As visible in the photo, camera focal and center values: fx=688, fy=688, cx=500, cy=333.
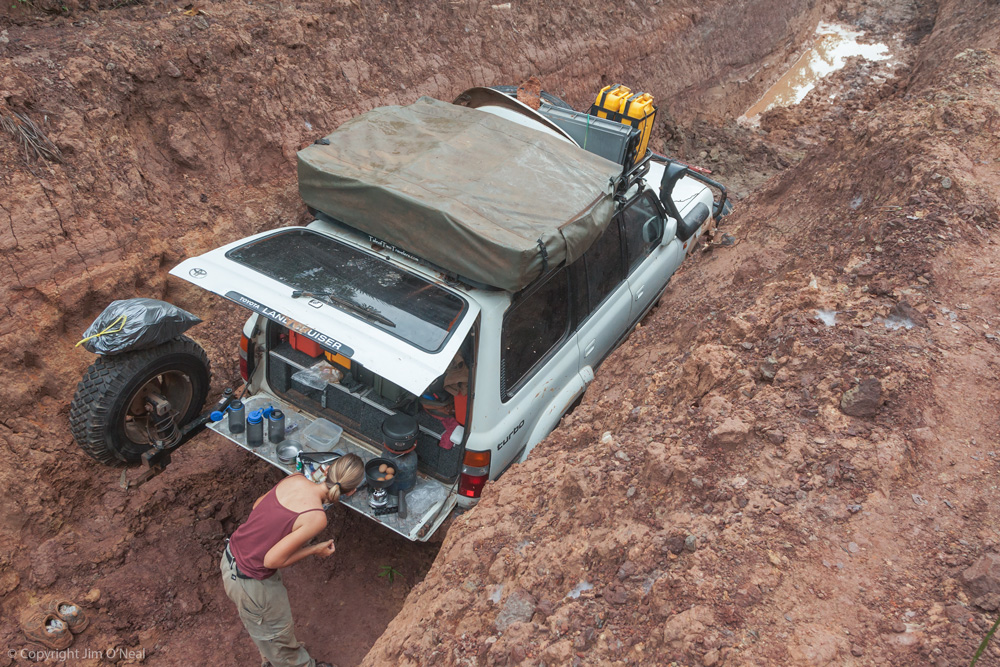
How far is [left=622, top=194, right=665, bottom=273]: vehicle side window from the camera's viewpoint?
5.17 metres

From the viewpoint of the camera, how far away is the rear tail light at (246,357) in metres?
4.40

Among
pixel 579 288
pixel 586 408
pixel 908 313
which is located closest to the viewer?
pixel 908 313

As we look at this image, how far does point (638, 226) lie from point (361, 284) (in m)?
2.39

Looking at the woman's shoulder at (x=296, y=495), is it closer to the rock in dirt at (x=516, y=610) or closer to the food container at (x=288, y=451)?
the food container at (x=288, y=451)

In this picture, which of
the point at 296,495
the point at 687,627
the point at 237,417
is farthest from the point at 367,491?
the point at 687,627

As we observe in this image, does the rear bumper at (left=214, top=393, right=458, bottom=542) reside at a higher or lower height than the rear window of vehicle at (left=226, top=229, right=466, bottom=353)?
lower

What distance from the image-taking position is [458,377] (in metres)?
3.93

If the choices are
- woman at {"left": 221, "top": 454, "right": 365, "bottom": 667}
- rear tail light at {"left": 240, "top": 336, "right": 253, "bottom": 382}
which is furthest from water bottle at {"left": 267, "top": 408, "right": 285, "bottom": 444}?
woman at {"left": 221, "top": 454, "right": 365, "bottom": 667}

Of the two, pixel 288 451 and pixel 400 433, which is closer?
pixel 400 433

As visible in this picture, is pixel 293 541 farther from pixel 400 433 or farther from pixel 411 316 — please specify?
pixel 411 316

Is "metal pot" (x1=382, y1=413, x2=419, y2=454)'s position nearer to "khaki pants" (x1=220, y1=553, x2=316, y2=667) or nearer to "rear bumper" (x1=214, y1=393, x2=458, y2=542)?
"rear bumper" (x1=214, y1=393, x2=458, y2=542)

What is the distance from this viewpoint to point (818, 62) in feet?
Result: 46.3

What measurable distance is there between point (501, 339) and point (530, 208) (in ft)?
2.65

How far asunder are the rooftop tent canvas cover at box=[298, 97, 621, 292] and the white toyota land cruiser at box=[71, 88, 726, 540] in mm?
12
